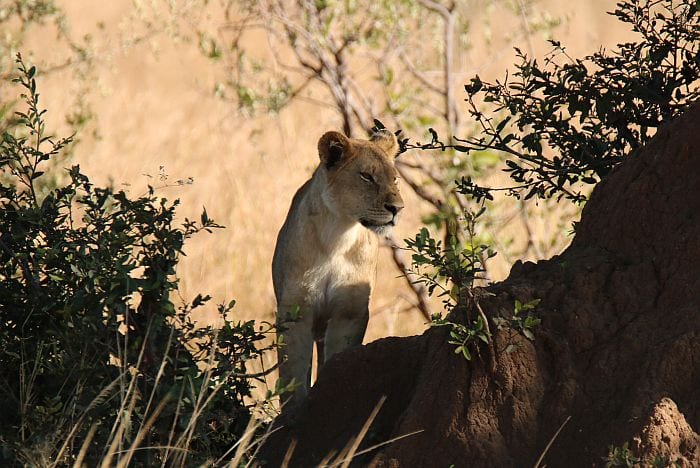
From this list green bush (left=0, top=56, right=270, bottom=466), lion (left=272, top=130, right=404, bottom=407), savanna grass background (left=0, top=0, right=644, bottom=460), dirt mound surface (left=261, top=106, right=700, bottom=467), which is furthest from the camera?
savanna grass background (left=0, top=0, right=644, bottom=460)

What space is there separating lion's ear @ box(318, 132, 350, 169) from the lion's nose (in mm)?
468

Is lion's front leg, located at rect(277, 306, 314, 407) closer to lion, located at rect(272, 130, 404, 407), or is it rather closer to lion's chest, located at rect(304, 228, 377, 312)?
lion, located at rect(272, 130, 404, 407)

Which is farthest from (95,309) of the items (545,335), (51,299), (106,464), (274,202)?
(274,202)

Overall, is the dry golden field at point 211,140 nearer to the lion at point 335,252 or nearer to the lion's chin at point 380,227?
the lion at point 335,252

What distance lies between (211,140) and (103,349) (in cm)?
1073

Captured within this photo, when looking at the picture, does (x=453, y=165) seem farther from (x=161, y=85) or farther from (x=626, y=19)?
(x=161, y=85)

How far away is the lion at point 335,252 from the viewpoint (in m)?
6.30

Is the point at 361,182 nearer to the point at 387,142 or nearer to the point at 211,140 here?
the point at 387,142

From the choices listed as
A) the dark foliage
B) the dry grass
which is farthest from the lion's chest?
the dry grass

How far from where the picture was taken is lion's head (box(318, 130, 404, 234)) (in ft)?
20.4

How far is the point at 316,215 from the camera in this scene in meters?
6.43

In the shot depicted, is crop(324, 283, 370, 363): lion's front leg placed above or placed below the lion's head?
below

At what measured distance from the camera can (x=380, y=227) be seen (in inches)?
246

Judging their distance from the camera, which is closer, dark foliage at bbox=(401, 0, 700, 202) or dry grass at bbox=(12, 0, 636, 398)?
dark foliage at bbox=(401, 0, 700, 202)
